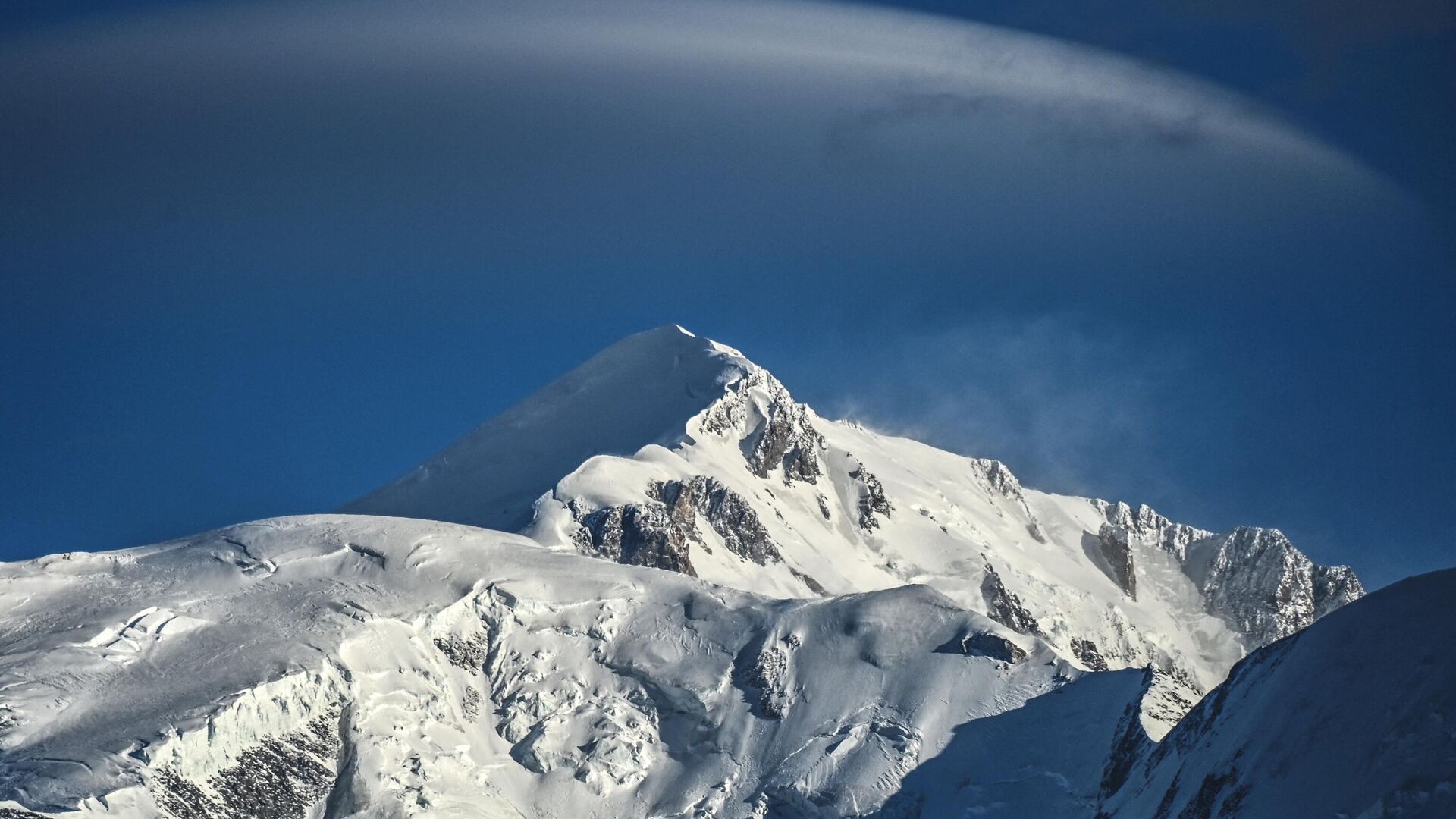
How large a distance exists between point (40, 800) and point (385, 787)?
76.0 feet

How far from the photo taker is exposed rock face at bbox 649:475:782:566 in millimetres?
177875

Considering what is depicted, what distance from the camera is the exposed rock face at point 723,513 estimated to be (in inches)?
7003

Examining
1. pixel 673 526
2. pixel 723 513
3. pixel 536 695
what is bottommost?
pixel 536 695

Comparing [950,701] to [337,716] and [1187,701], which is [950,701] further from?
[337,716]

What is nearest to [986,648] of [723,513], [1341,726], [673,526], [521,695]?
[521,695]

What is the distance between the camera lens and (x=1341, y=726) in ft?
261

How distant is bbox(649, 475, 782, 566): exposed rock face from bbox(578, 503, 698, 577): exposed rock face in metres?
8.14

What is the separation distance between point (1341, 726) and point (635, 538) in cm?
9379

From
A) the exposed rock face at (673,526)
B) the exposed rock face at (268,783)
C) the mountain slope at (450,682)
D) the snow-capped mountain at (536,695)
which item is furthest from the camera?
the exposed rock face at (673,526)

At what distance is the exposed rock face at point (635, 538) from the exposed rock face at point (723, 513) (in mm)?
8144

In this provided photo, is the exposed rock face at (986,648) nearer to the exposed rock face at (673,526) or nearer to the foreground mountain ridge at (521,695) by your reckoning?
the foreground mountain ridge at (521,695)

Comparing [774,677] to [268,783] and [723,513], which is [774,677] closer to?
[268,783]

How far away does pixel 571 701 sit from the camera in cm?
13075

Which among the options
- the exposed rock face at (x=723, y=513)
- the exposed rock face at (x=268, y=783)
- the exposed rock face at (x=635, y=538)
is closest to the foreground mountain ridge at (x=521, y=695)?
the exposed rock face at (x=268, y=783)
